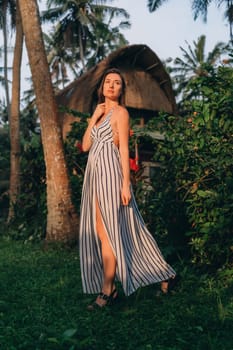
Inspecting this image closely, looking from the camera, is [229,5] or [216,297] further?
[229,5]

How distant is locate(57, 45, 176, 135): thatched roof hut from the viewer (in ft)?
55.3

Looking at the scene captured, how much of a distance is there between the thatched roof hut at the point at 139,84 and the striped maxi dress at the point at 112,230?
494 inches

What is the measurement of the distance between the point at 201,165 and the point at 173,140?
82cm

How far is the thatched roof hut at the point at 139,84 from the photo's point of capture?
16.8 m

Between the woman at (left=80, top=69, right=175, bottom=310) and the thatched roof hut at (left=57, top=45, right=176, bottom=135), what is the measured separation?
491 inches

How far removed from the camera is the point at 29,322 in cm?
347

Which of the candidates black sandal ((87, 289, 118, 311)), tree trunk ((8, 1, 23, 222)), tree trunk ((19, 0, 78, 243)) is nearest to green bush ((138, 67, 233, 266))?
black sandal ((87, 289, 118, 311))

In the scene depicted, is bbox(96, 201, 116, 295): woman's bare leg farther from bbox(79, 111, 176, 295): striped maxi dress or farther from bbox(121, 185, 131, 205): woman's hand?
bbox(121, 185, 131, 205): woman's hand

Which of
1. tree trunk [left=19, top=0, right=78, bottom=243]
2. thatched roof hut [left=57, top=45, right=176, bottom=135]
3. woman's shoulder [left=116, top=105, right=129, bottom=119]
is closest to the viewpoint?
woman's shoulder [left=116, top=105, right=129, bottom=119]

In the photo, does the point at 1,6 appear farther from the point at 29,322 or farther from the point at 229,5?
the point at 29,322

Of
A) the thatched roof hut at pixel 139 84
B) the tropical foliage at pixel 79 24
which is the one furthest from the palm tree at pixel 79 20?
the thatched roof hut at pixel 139 84

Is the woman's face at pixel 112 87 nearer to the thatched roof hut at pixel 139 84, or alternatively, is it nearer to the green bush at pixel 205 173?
the green bush at pixel 205 173

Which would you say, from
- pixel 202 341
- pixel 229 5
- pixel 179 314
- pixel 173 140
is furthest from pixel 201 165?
pixel 229 5

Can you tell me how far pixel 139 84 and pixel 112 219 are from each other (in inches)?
606
